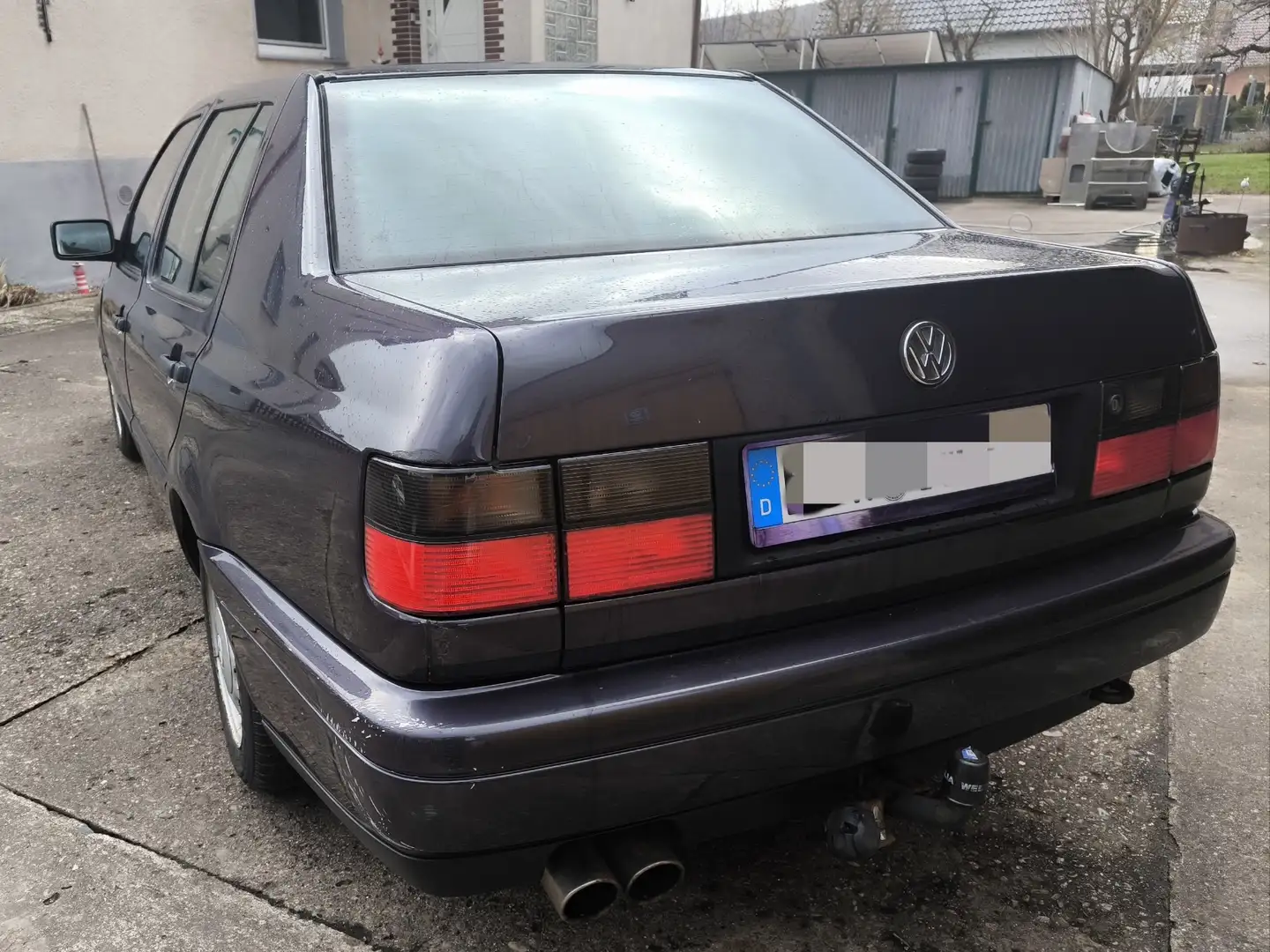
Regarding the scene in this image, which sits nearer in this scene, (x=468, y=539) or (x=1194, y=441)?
A: (x=468, y=539)

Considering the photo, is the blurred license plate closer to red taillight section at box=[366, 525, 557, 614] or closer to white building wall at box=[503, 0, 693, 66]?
red taillight section at box=[366, 525, 557, 614]

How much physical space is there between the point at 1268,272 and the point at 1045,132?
1102 cm

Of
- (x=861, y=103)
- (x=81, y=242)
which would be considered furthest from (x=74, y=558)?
(x=861, y=103)

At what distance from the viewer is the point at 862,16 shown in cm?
3553

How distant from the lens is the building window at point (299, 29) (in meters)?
10.5

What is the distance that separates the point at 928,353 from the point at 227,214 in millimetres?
1782

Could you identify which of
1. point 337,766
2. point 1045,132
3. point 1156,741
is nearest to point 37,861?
point 337,766

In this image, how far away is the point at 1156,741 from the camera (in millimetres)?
2859

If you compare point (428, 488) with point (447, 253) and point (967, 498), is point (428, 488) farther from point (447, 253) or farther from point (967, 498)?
point (967, 498)

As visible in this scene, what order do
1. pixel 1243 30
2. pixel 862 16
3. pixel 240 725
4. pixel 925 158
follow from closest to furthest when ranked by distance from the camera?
pixel 240 725, pixel 925 158, pixel 862 16, pixel 1243 30

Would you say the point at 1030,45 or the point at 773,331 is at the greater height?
the point at 1030,45

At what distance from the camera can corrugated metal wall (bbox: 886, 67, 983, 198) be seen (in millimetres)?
22250

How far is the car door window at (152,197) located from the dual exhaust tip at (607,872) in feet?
8.58

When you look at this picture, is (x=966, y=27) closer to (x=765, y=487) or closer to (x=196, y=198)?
(x=196, y=198)
